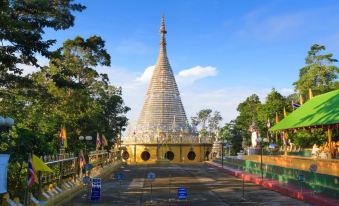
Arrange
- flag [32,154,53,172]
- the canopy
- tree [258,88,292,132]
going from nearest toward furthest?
flag [32,154,53,172], the canopy, tree [258,88,292,132]

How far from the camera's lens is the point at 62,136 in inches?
945

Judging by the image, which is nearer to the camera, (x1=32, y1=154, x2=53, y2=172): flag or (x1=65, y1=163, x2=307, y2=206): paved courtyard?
(x1=32, y1=154, x2=53, y2=172): flag

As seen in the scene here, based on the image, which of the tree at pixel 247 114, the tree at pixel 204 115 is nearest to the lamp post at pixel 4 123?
the tree at pixel 247 114

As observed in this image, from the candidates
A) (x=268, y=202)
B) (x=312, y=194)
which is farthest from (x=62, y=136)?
(x=312, y=194)

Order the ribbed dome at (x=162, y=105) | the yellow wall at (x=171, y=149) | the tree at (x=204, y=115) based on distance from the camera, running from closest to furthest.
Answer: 1. the yellow wall at (x=171, y=149)
2. the ribbed dome at (x=162, y=105)
3. the tree at (x=204, y=115)

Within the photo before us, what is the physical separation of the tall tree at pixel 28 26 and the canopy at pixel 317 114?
17.4 meters

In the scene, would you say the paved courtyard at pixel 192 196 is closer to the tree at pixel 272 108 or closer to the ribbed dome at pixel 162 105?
the tree at pixel 272 108

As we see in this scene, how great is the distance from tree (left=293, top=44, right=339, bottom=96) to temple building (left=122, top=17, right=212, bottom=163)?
24.9m

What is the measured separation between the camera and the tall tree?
15.6 m

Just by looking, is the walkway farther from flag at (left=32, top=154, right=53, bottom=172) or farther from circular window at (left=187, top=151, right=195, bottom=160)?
circular window at (left=187, top=151, right=195, bottom=160)

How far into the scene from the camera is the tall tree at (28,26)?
15.6 meters

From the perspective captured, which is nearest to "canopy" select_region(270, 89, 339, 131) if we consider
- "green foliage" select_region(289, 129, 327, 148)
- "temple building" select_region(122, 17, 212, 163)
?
"green foliage" select_region(289, 129, 327, 148)

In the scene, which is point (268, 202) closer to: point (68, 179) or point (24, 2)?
point (68, 179)

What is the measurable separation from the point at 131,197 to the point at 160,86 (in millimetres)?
68536
